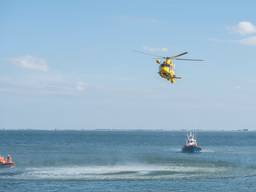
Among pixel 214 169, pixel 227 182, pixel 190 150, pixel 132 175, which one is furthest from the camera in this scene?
pixel 190 150

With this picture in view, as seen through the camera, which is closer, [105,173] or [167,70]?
[167,70]

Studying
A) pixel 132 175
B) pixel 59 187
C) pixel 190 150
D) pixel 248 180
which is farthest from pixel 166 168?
pixel 190 150

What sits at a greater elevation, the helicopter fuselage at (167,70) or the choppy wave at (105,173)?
the helicopter fuselage at (167,70)

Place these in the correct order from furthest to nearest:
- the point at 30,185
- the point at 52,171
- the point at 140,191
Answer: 1. the point at 52,171
2. the point at 30,185
3. the point at 140,191

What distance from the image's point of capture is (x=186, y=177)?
205ft

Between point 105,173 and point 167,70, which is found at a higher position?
point 167,70

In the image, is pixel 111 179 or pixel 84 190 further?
pixel 111 179

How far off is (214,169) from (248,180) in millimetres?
13314

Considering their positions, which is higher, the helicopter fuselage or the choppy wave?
the helicopter fuselage

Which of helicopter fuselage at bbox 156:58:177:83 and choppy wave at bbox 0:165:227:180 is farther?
choppy wave at bbox 0:165:227:180

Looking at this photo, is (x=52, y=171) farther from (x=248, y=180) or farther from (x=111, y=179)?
(x=248, y=180)

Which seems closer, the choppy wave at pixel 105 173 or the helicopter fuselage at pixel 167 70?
the helicopter fuselage at pixel 167 70

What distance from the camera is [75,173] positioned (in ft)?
219

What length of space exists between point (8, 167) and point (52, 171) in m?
8.77
